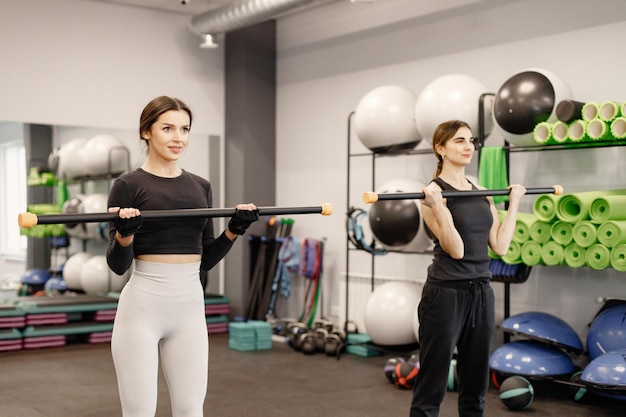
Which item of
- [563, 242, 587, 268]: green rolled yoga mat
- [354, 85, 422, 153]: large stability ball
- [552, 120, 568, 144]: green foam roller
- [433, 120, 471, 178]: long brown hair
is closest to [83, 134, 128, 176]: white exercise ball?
[354, 85, 422, 153]: large stability ball

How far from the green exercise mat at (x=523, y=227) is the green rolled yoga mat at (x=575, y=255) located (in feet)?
0.89

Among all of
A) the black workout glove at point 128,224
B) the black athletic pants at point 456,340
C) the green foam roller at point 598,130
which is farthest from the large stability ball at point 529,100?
the black workout glove at point 128,224

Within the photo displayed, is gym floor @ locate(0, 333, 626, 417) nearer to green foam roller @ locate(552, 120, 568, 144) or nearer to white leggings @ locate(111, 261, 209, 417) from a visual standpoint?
green foam roller @ locate(552, 120, 568, 144)

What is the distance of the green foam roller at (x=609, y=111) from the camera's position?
473 centimetres

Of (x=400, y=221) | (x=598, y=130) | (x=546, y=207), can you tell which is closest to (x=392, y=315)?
(x=400, y=221)

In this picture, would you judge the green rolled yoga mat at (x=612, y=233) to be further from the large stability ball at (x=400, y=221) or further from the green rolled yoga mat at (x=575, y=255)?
the large stability ball at (x=400, y=221)

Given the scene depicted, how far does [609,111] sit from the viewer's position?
4797 mm

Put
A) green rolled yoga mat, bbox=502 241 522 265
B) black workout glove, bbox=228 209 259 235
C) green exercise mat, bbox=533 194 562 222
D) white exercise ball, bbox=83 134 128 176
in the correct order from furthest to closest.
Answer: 1. white exercise ball, bbox=83 134 128 176
2. green rolled yoga mat, bbox=502 241 522 265
3. green exercise mat, bbox=533 194 562 222
4. black workout glove, bbox=228 209 259 235

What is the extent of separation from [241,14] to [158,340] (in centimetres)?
487

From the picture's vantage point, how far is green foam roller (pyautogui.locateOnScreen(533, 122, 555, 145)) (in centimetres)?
497

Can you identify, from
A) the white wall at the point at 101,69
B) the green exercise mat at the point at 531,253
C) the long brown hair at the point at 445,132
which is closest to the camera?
the long brown hair at the point at 445,132

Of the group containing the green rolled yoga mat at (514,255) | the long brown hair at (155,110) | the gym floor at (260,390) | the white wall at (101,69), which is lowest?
the gym floor at (260,390)

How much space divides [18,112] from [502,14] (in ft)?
13.8

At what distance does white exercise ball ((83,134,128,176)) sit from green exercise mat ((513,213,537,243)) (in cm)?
Answer: 385
